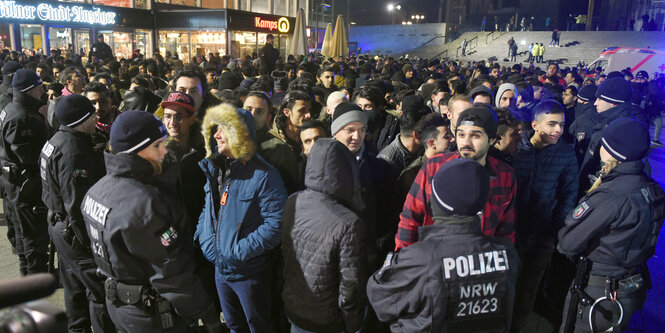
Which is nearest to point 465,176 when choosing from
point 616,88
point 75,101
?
point 75,101

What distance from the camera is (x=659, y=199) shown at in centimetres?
321

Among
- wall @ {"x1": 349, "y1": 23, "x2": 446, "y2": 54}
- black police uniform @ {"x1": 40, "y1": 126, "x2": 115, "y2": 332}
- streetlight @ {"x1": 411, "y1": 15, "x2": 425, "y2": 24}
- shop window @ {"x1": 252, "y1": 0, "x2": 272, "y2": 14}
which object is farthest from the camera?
streetlight @ {"x1": 411, "y1": 15, "x2": 425, "y2": 24}

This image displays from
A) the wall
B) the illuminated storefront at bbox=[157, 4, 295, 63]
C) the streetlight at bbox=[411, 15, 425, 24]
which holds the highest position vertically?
the streetlight at bbox=[411, 15, 425, 24]

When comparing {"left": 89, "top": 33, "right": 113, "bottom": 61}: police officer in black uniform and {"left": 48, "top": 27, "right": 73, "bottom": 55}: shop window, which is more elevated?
{"left": 48, "top": 27, "right": 73, "bottom": 55}: shop window

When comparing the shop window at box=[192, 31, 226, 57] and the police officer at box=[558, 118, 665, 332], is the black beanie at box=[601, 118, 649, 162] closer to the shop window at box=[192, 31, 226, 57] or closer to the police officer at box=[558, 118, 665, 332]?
the police officer at box=[558, 118, 665, 332]

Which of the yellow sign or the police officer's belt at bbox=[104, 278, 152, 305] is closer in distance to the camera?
the police officer's belt at bbox=[104, 278, 152, 305]

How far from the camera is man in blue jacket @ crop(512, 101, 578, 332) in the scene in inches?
157

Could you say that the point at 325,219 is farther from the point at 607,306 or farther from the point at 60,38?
the point at 60,38

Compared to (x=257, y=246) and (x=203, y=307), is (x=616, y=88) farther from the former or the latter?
(x=203, y=307)

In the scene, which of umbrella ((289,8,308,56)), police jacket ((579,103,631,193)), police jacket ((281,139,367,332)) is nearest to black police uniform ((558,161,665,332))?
police jacket ((579,103,631,193))

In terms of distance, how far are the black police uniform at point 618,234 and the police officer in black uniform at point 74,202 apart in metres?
3.78

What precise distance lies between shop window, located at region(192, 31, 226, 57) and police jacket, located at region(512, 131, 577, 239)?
789 inches

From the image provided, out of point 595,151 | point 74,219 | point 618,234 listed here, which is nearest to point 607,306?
point 618,234

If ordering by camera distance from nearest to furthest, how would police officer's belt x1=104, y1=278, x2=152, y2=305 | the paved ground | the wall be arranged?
1. police officer's belt x1=104, y1=278, x2=152, y2=305
2. the paved ground
3. the wall
